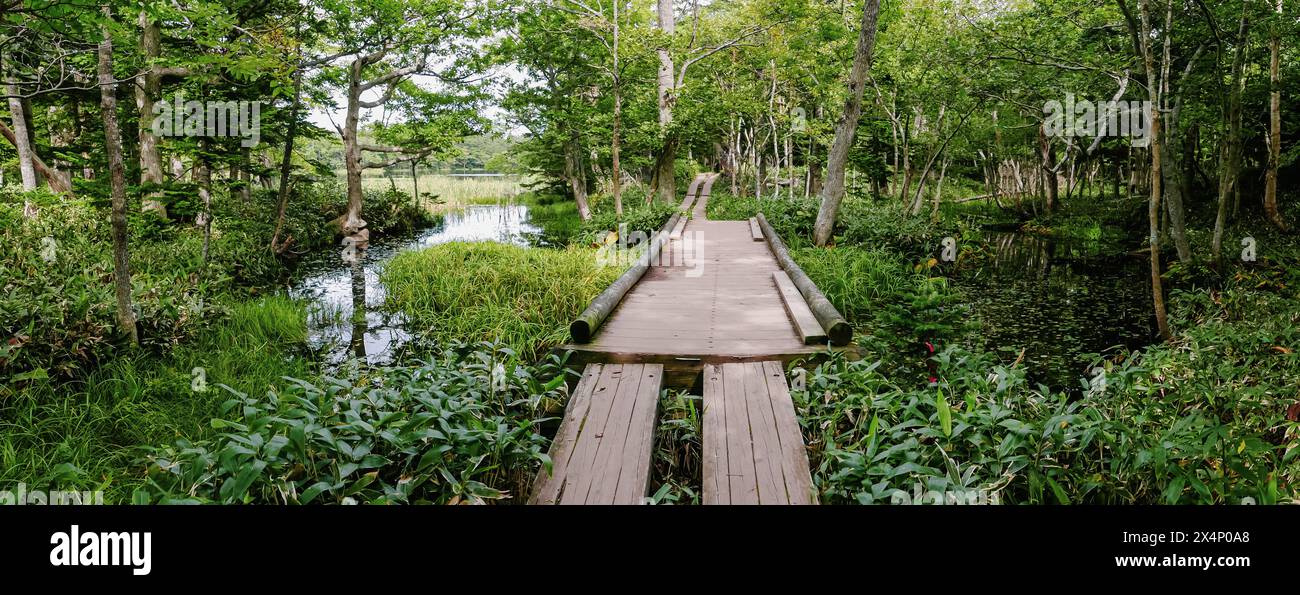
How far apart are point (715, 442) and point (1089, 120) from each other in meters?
18.0

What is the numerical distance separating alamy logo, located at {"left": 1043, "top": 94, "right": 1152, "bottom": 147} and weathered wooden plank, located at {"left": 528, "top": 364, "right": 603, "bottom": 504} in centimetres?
1499

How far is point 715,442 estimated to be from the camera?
3.49 meters

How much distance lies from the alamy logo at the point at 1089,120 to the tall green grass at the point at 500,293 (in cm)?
1276

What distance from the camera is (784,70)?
1973 centimetres

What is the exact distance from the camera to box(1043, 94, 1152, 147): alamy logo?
49.1 feet

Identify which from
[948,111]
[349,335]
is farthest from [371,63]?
[948,111]

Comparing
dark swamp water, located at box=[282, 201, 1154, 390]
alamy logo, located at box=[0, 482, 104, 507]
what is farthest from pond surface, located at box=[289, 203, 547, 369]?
alamy logo, located at box=[0, 482, 104, 507]

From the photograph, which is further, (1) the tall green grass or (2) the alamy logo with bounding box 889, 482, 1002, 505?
(1) the tall green grass

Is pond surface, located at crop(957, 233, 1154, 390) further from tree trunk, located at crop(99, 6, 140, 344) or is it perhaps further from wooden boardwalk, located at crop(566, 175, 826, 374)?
tree trunk, located at crop(99, 6, 140, 344)

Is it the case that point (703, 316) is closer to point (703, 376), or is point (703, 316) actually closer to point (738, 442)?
point (703, 376)

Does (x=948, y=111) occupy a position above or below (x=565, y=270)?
above

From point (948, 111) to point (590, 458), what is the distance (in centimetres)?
1612
